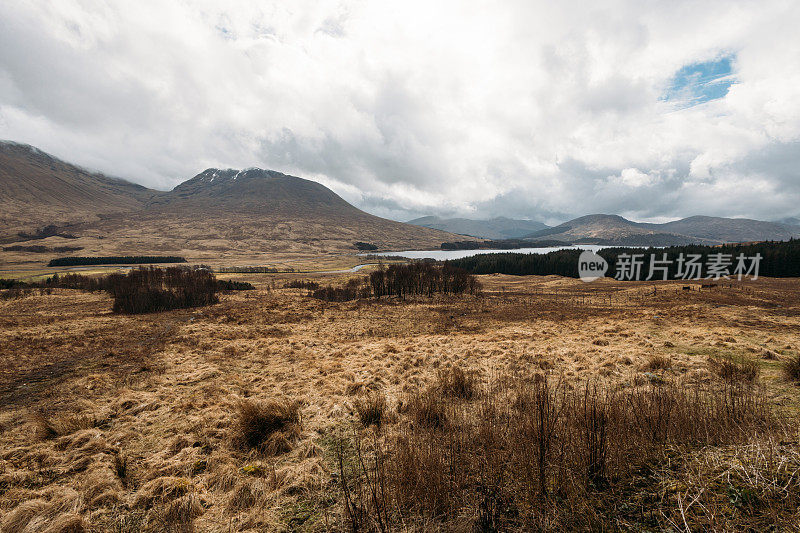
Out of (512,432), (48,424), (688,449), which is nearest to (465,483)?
(512,432)

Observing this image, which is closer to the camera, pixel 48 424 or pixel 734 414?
pixel 734 414

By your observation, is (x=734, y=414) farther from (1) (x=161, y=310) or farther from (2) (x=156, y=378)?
(1) (x=161, y=310)

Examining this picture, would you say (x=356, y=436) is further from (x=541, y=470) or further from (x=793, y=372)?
(x=793, y=372)

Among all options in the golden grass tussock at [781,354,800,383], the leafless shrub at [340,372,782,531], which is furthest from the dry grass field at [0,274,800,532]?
the golden grass tussock at [781,354,800,383]

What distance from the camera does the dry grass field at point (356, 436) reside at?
3480 millimetres

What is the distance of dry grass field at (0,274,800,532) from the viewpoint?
3480 millimetres

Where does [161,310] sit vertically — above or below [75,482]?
below

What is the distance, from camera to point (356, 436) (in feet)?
14.6

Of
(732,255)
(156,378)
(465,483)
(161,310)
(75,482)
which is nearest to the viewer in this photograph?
(465,483)

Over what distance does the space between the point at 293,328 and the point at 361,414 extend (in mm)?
16344

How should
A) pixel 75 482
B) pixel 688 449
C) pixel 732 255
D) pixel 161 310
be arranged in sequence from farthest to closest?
1. pixel 732 255
2. pixel 161 310
3. pixel 75 482
4. pixel 688 449

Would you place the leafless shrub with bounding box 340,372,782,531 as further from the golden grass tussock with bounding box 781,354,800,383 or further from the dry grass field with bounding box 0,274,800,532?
the golden grass tussock with bounding box 781,354,800,383

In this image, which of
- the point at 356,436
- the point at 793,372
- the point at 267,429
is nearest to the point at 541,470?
the point at 356,436

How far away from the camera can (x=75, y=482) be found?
194 inches
